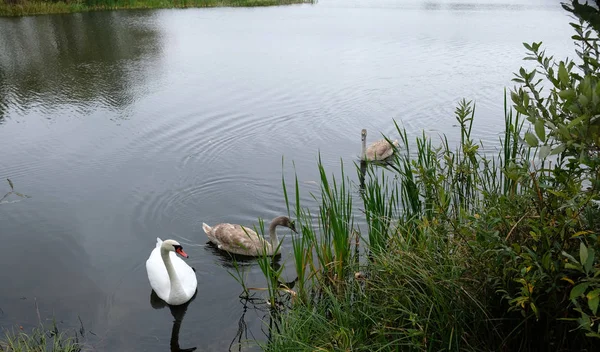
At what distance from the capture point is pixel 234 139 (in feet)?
33.6

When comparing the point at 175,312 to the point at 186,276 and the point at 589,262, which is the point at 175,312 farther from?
the point at 589,262

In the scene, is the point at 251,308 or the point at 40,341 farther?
the point at 251,308

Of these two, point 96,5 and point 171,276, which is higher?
point 96,5

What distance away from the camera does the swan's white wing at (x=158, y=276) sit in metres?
5.90

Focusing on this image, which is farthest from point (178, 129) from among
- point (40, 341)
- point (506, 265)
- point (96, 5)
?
point (96, 5)

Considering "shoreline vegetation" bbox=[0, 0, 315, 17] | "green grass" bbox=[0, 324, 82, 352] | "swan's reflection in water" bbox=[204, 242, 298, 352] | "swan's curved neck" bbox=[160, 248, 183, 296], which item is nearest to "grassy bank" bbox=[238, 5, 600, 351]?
"swan's reflection in water" bbox=[204, 242, 298, 352]

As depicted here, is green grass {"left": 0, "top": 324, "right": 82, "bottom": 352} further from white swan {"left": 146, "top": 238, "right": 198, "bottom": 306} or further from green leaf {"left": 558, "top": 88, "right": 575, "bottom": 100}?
green leaf {"left": 558, "top": 88, "right": 575, "bottom": 100}

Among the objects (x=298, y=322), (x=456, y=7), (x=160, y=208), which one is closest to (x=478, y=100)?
(x=160, y=208)

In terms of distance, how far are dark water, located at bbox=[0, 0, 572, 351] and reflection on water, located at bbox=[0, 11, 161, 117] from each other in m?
0.08

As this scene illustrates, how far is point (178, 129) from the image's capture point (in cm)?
1078

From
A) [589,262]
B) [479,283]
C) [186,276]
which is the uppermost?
[589,262]

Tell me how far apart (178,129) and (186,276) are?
5.22m

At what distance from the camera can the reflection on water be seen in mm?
13016

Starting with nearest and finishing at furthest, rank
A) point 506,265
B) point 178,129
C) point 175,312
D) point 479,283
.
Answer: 1. point 506,265
2. point 479,283
3. point 175,312
4. point 178,129
